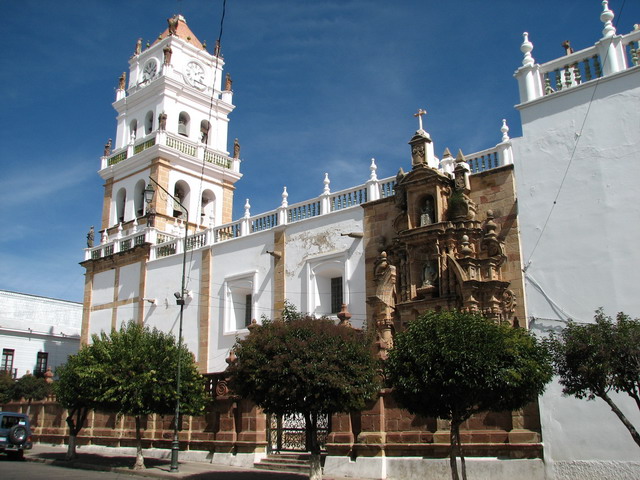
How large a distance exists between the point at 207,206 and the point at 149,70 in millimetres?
9222

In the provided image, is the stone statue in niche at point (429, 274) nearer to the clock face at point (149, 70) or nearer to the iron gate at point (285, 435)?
the iron gate at point (285, 435)

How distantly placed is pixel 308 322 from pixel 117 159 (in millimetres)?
25445

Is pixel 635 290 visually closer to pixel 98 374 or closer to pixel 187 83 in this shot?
pixel 98 374

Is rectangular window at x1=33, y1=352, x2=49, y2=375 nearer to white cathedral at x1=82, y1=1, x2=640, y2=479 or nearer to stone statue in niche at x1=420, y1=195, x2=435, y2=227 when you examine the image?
white cathedral at x1=82, y1=1, x2=640, y2=479

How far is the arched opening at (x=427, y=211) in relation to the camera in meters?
19.4

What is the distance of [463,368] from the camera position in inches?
455

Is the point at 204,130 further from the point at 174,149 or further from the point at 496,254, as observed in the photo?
the point at 496,254

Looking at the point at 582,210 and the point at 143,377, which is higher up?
the point at 582,210

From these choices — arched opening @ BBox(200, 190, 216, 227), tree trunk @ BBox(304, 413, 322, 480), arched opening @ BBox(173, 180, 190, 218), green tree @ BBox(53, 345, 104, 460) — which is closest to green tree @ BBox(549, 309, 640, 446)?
tree trunk @ BBox(304, 413, 322, 480)

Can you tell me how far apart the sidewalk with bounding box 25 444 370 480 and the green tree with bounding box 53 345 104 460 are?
44.1 inches

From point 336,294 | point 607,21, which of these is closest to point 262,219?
point 336,294

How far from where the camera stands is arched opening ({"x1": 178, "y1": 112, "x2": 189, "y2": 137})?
36.8 meters

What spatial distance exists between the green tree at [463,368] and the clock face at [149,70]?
98.0 ft

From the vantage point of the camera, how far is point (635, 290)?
50.0 feet
